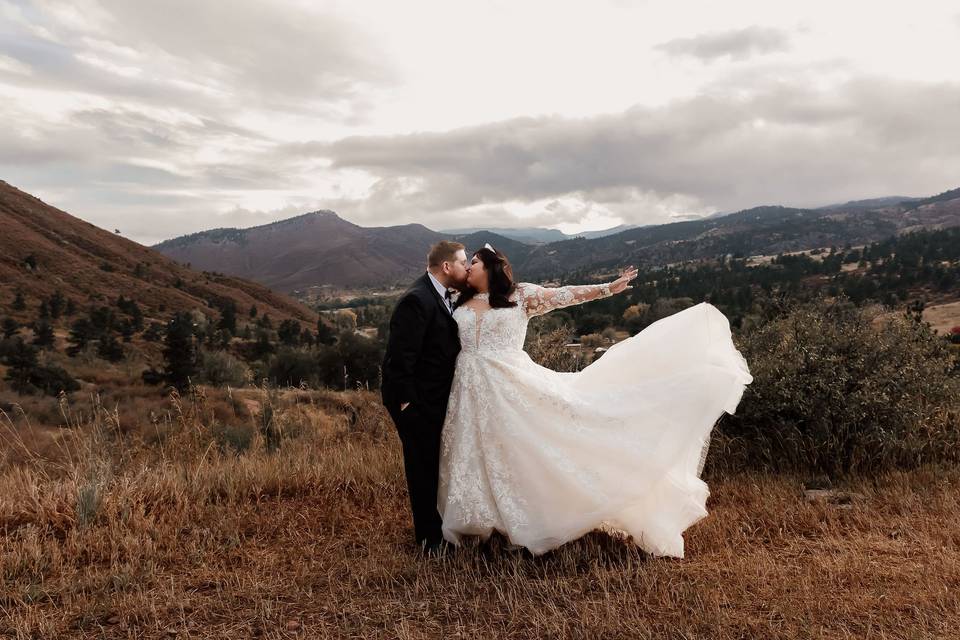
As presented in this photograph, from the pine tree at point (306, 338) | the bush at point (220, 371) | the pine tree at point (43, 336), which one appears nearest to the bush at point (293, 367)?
the bush at point (220, 371)

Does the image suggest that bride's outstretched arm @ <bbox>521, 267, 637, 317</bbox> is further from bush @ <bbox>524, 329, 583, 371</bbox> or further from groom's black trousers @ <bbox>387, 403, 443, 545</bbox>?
bush @ <bbox>524, 329, 583, 371</bbox>

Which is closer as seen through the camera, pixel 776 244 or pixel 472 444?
pixel 472 444

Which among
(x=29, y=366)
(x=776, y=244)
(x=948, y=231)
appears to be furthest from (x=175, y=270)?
(x=776, y=244)

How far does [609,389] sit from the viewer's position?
177 inches

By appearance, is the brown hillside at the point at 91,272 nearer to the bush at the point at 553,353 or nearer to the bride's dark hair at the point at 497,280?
the bush at the point at 553,353

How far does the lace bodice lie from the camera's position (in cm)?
450

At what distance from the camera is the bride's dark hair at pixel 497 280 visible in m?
4.53

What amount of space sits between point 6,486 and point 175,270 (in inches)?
3890

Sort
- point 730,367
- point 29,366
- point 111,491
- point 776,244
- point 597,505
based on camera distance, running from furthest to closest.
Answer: point 776,244 < point 29,366 < point 111,491 < point 730,367 < point 597,505

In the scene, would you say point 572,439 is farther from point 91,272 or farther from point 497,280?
point 91,272

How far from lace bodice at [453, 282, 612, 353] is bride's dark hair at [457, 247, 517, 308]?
2.1 inches

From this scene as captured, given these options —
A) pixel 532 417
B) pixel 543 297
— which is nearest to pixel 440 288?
pixel 543 297

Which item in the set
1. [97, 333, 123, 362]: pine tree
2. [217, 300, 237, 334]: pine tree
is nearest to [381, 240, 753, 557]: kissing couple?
[97, 333, 123, 362]: pine tree

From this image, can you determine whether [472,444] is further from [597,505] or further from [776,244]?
[776,244]
